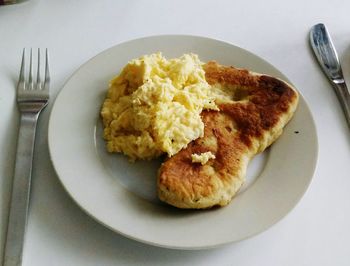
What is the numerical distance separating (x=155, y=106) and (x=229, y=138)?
225 millimetres

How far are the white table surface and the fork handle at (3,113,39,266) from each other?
0.03 meters

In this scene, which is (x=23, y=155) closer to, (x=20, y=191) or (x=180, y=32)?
(x=20, y=191)

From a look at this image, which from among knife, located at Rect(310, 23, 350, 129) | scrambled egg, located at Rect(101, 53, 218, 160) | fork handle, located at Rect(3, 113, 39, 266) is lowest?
fork handle, located at Rect(3, 113, 39, 266)

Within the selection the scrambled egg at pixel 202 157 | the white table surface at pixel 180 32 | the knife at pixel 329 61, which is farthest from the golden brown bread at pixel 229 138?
the knife at pixel 329 61

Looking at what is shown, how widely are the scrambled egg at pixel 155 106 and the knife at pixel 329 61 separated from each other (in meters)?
0.49

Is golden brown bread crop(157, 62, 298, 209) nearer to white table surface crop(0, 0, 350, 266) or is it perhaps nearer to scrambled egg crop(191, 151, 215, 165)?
scrambled egg crop(191, 151, 215, 165)

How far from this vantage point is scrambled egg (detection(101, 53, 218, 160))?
1.21 m

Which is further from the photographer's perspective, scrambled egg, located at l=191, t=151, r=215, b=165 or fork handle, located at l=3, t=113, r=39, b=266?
scrambled egg, located at l=191, t=151, r=215, b=165

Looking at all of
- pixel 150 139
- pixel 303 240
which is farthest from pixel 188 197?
pixel 303 240

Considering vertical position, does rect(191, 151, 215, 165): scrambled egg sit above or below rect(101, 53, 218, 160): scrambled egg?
below

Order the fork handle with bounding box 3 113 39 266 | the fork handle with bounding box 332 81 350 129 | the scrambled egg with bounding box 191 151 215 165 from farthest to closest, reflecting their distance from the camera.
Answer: the fork handle with bounding box 332 81 350 129
the scrambled egg with bounding box 191 151 215 165
the fork handle with bounding box 3 113 39 266

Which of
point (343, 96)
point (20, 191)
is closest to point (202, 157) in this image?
point (20, 191)

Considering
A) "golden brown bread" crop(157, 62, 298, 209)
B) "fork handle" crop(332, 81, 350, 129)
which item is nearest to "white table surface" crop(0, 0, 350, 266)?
"fork handle" crop(332, 81, 350, 129)

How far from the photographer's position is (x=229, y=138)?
1.23m
